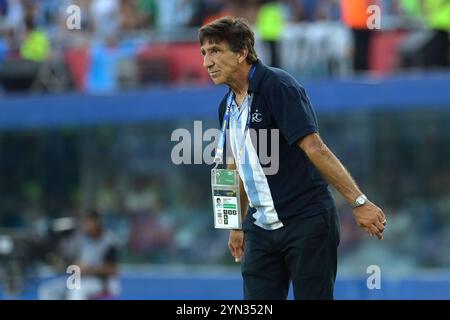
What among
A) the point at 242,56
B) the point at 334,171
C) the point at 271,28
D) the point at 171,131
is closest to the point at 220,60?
the point at 242,56

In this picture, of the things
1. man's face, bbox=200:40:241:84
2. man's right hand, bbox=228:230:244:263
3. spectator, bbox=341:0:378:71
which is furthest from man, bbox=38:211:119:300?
man's face, bbox=200:40:241:84

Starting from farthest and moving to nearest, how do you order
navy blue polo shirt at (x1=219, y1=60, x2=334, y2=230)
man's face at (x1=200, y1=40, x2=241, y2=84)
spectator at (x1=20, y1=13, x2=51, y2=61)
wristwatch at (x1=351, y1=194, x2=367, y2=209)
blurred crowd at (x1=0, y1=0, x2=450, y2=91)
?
spectator at (x1=20, y1=13, x2=51, y2=61) < blurred crowd at (x1=0, y1=0, x2=450, y2=91) < man's face at (x1=200, y1=40, x2=241, y2=84) < navy blue polo shirt at (x1=219, y1=60, x2=334, y2=230) < wristwatch at (x1=351, y1=194, x2=367, y2=209)

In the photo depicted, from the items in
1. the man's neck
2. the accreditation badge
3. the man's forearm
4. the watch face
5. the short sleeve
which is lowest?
the accreditation badge

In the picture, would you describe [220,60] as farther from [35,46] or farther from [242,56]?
[35,46]

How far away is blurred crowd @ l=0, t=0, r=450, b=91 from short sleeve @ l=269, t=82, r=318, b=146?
8876mm

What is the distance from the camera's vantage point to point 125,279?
1648cm

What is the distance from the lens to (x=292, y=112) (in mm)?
5965

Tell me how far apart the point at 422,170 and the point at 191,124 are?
3.56 meters

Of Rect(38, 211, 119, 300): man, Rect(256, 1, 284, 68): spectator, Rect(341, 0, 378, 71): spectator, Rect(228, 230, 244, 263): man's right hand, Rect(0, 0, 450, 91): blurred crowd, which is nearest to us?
Rect(228, 230, 244, 263): man's right hand

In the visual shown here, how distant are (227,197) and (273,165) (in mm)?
401

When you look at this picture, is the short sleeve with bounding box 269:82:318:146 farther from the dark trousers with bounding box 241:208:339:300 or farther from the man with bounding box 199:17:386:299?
the dark trousers with bounding box 241:208:339:300

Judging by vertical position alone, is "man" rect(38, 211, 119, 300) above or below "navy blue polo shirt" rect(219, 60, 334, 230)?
below

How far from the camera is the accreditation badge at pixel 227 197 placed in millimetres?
6477

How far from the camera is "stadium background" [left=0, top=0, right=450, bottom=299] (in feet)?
50.4
